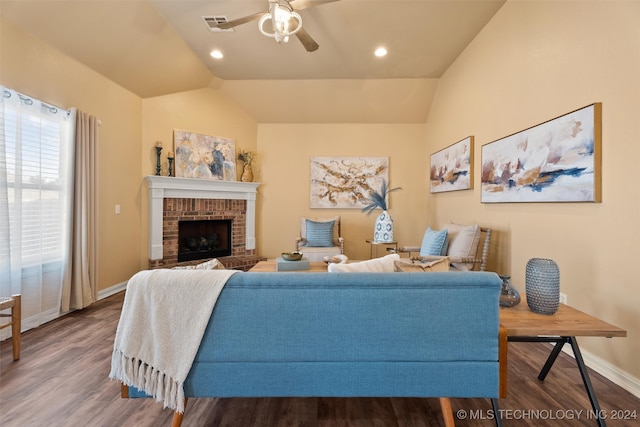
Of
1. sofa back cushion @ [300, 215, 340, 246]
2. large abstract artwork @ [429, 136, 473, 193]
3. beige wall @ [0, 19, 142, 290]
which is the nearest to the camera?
beige wall @ [0, 19, 142, 290]

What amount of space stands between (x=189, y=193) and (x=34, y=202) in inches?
74.5

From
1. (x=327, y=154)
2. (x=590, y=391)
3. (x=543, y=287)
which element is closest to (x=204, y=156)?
(x=327, y=154)

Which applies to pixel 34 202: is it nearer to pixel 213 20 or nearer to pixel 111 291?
pixel 111 291

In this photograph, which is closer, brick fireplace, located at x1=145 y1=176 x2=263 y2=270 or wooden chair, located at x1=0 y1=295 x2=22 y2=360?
wooden chair, located at x1=0 y1=295 x2=22 y2=360

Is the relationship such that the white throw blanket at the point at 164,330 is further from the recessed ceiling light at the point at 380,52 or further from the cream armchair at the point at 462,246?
the recessed ceiling light at the point at 380,52

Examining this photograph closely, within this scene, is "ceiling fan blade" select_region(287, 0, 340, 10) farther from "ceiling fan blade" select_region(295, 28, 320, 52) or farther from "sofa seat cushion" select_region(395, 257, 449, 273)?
"sofa seat cushion" select_region(395, 257, 449, 273)

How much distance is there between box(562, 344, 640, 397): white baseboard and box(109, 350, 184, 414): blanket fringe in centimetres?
256

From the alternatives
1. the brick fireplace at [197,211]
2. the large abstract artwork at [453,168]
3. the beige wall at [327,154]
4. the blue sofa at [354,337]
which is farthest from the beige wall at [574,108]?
the brick fireplace at [197,211]

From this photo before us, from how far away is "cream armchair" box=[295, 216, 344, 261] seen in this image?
14.5 feet

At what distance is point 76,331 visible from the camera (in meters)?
2.52

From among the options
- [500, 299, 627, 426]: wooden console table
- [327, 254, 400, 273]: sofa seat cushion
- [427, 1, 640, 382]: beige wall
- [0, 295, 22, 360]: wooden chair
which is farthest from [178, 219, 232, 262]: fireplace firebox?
[500, 299, 627, 426]: wooden console table

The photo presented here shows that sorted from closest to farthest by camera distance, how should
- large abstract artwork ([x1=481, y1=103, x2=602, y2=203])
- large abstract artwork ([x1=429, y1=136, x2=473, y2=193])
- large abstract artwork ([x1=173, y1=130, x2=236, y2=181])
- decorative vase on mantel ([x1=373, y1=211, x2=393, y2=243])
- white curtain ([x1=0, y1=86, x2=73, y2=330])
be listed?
large abstract artwork ([x1=481, y1=103, x2=602, y2=203]), white curtain ([x1=0, y1=86, x2=73, y2=330]), large abstract artwork ([x1=429, y1=136, x2=473, y2=193]), decorative vase on mantel ([x1=373, y1=211, x2=393, y2=243]), large abstract artwork ([x1=173, y1=130, x2=236, y2=181])

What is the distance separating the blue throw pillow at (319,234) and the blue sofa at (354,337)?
3.22m

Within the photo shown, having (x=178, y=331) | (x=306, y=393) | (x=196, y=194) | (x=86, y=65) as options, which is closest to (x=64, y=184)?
(x=86, y=65)
